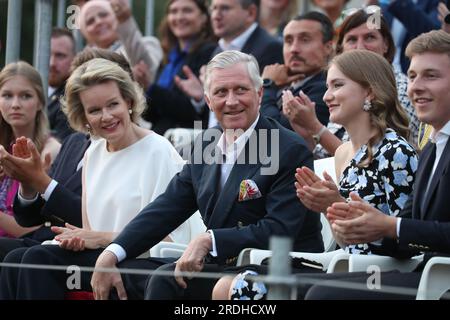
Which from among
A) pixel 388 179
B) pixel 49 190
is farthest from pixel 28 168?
pixel 388 179

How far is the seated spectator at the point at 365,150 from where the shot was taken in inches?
216

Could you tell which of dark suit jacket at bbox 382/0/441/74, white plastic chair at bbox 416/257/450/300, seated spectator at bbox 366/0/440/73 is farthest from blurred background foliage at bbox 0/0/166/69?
white plastic chair at bbox 416/257/450/300

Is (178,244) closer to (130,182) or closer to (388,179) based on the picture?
(130,182)

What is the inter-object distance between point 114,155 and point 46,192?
0.52 m

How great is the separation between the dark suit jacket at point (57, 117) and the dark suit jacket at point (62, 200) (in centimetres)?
131

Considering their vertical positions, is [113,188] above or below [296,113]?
below

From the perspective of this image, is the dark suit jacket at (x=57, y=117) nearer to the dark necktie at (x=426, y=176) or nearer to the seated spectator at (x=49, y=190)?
the seated spectator at (x=49, y=190)

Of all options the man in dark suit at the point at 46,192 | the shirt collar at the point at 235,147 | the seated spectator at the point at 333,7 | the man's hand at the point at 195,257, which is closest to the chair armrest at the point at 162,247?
the man in dark suit at the point at 46,192

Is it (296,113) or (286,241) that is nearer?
(286,241)

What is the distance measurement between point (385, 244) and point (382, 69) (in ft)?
3.64

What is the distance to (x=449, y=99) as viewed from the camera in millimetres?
5461
